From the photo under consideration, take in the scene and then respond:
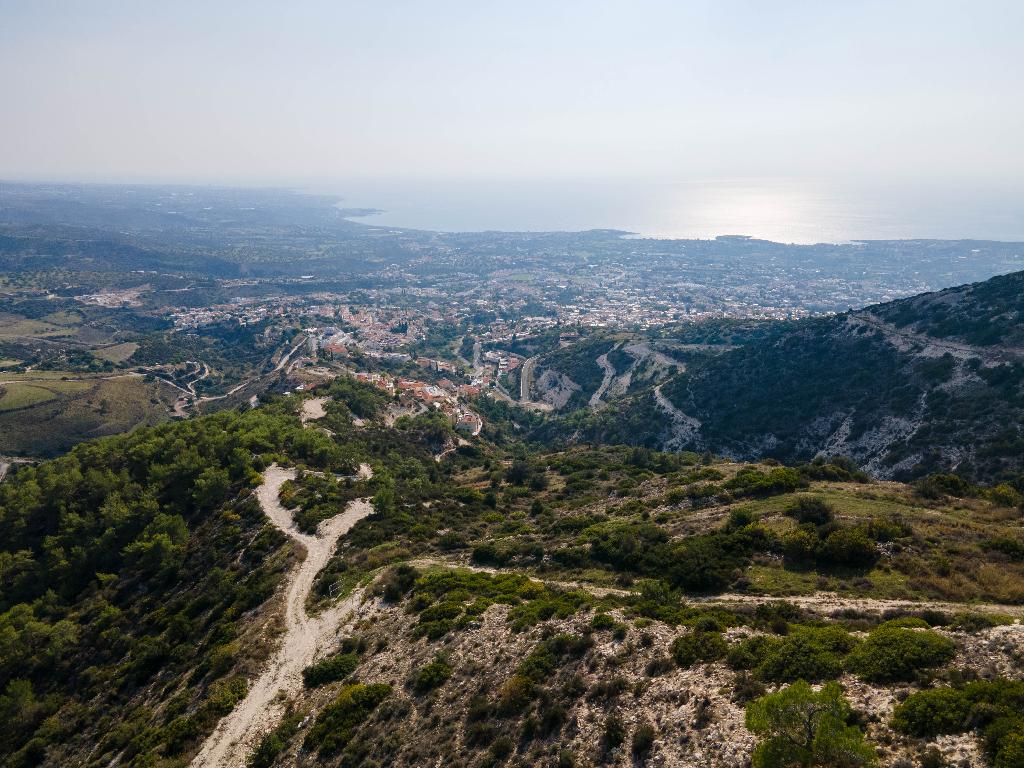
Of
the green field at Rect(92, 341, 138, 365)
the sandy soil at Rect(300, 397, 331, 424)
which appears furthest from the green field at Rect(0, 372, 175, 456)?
the sandy soil at Rect(300, 397, 331, 424)

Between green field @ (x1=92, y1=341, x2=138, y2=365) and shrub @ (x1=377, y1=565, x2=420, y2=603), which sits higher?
shrub @ (x1=377, y1=565, x2=420, y2=603)

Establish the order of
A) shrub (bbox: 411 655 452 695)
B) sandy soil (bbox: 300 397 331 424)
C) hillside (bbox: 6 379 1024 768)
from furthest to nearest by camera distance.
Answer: sandy soil (bbox: 300 397 331 424)
shrub (bbox: 411 655 452 695)
hillside (bbox: 6 379 1024 768)

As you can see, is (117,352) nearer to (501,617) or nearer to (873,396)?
(501,617)

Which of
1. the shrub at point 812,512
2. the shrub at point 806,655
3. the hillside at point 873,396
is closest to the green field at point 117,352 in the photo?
the hillside at point 873,396

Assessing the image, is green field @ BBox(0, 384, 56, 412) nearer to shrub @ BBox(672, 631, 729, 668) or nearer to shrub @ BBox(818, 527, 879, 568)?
shrub @ BBox(672, 631, 729, 668)

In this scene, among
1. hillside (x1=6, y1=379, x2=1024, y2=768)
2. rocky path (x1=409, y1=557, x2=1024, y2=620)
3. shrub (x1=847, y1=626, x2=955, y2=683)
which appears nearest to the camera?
shrub (x1=847, y1=626, x2=955, y2=683)

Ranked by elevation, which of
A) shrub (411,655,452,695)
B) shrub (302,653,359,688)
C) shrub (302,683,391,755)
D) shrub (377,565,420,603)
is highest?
shrub (411,655,452,695)

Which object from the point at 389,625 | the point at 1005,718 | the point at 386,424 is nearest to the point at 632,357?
the point at 386,424

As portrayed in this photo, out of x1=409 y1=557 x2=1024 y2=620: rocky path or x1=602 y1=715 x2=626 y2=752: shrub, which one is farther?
x1=409 y1=557 x2=1024 y2=620: rocky path
